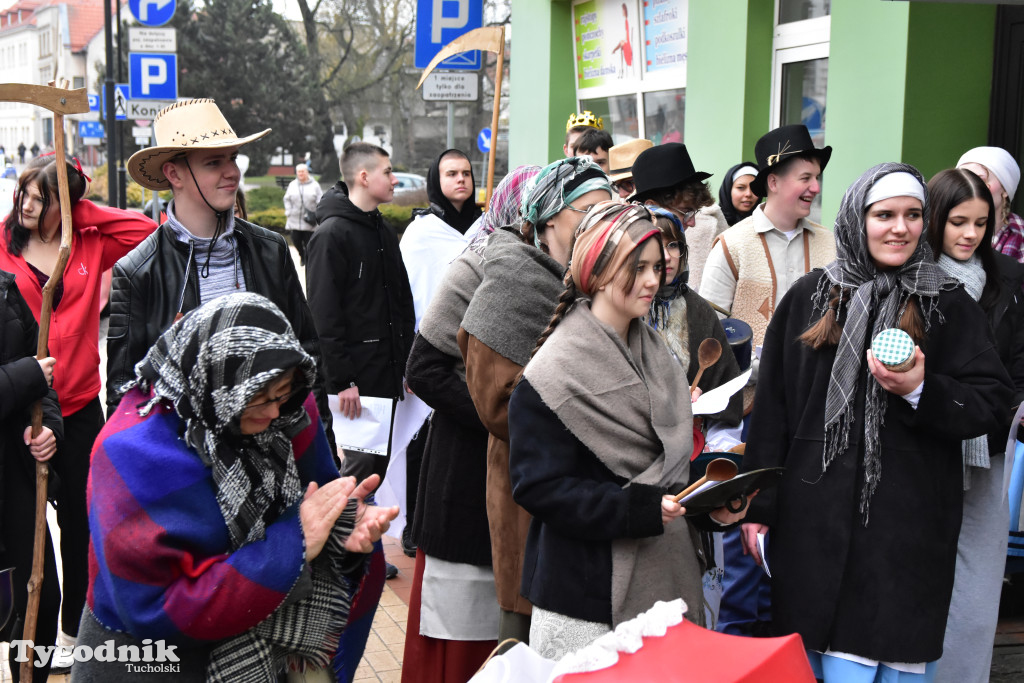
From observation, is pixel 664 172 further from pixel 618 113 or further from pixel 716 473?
pixel 618 113

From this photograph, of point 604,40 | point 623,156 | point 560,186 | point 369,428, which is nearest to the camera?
point 560,186

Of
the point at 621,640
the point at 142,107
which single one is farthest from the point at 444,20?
the point at 621,640

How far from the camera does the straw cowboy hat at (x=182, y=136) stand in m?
3.84

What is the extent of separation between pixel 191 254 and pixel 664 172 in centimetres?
220

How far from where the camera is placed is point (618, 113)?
490 inches

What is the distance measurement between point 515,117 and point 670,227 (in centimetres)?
1049

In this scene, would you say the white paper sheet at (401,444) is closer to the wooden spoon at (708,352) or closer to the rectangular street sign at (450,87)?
the wooden spoon at (708,352)

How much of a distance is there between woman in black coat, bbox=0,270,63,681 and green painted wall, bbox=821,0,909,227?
5.05 m

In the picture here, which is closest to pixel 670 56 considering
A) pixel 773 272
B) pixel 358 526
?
pixel 773 272

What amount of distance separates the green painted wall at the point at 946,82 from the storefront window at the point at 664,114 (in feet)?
14.0

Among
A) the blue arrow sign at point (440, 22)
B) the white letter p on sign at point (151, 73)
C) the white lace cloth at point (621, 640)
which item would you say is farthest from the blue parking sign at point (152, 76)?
the white lace cloth at point (621, 640)

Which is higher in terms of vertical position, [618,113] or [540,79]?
[540,79]

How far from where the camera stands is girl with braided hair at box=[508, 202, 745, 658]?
8.69ft

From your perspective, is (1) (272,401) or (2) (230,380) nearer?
(2) (230,380)
